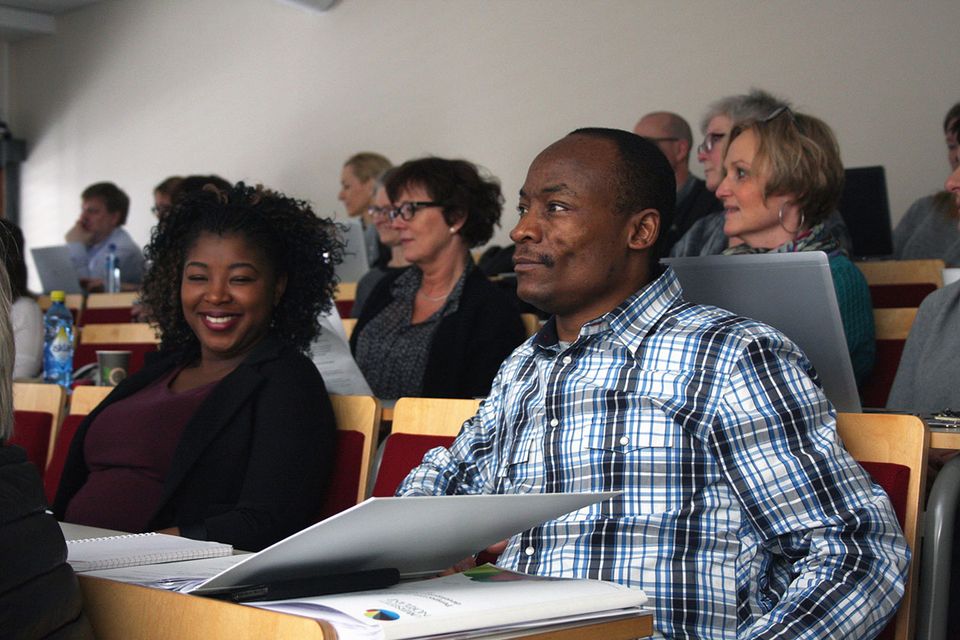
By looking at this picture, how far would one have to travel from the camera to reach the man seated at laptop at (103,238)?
752 centimetres

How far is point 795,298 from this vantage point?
1839 mm

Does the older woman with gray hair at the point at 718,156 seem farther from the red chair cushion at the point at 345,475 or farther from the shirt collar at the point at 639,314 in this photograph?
the shirt collar at the point at 639,314

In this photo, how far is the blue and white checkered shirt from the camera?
51.3 inches

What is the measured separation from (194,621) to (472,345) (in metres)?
2.25

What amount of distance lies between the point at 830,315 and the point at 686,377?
0.49 m

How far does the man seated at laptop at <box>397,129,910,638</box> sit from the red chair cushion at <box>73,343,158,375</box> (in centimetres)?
217

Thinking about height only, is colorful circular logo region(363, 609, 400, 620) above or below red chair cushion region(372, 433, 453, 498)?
above

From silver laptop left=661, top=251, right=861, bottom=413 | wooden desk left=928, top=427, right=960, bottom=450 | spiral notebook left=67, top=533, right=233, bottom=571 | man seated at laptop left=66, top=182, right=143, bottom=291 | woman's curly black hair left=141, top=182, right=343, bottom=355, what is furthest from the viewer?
man seated at laptop left=66, top=182, right=143, bottom=291

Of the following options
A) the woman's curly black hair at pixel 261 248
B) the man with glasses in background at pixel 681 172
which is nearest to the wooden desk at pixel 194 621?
the woman's curly black hair at pixel 261 248

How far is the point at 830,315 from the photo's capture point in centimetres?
181

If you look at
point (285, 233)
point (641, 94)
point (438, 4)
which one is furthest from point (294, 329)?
point (438, 4)

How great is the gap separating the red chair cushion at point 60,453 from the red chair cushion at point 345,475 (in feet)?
2.24

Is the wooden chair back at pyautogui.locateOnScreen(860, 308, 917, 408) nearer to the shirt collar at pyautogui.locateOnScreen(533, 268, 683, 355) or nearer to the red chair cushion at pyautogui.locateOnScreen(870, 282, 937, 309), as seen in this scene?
the red chair cushion at pyautogui.locateOnScreen(870, 282, 937, 309)

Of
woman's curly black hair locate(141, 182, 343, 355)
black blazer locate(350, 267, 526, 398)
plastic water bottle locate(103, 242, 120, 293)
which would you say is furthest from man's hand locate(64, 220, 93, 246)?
woman's curly black hair locate(141, 182, 343, 355)
